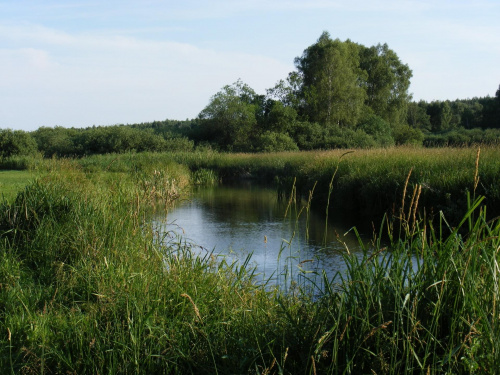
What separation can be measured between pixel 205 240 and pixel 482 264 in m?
7.85

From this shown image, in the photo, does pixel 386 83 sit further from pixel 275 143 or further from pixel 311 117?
pixel 275 143

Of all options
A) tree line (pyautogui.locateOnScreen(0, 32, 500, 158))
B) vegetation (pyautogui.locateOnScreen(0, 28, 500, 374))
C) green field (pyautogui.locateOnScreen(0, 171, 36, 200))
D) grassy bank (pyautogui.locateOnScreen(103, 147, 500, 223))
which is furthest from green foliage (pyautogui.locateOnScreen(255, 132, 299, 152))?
green field (pyautogui.locateOnScreen(0, 171, 36, 200))

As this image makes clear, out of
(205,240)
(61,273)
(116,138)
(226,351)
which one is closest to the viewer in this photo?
(226,351)

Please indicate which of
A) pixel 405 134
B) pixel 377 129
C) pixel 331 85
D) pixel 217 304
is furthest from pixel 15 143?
pixel 405 134

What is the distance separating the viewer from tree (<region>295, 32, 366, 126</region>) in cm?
4222

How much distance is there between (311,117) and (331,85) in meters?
3.71

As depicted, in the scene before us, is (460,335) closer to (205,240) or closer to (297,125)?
(205,240)

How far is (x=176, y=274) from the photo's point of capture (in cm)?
482

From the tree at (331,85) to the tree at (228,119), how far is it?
5544 mm

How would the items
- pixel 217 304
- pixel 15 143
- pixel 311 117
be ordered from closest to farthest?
pixel 217 304, pixel 15 143, pixel 311 117

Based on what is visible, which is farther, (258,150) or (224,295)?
(258,150)

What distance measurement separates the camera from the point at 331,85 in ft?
140

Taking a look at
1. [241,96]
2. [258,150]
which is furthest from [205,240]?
[241,96]

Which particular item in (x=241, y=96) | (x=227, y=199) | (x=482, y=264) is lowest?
(x=227, y=199)
